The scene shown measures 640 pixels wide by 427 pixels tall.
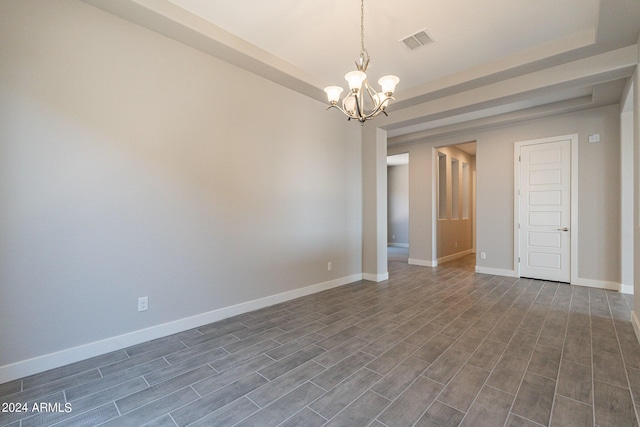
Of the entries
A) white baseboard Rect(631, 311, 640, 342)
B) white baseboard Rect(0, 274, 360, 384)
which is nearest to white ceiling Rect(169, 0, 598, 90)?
white baseboard Rect(631, 311, 640, 342)

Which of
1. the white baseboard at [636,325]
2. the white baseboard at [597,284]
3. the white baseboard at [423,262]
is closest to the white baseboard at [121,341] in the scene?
the white baseboard at [636,325]

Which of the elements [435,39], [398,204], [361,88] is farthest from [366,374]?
[398,204]

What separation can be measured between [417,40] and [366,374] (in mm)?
3161

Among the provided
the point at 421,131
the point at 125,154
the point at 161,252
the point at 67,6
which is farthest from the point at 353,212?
the point at 67,6

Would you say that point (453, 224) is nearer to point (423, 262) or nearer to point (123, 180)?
point (423, 262)

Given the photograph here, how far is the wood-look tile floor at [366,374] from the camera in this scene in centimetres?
162

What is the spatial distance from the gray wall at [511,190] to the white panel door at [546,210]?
0.17 metres

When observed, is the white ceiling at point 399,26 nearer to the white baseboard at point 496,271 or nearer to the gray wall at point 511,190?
the gray wall at point 511,190

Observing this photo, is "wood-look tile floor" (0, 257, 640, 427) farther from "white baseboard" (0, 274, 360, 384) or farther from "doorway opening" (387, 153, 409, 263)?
"doorway opening" (387, 153, 409, 263)

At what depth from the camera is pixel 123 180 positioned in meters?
2.43

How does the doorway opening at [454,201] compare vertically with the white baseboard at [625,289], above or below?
above

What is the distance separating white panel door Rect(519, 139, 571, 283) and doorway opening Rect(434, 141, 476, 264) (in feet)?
5.29

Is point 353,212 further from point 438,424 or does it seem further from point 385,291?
point 438,424

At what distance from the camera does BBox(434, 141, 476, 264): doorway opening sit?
21.7ft
